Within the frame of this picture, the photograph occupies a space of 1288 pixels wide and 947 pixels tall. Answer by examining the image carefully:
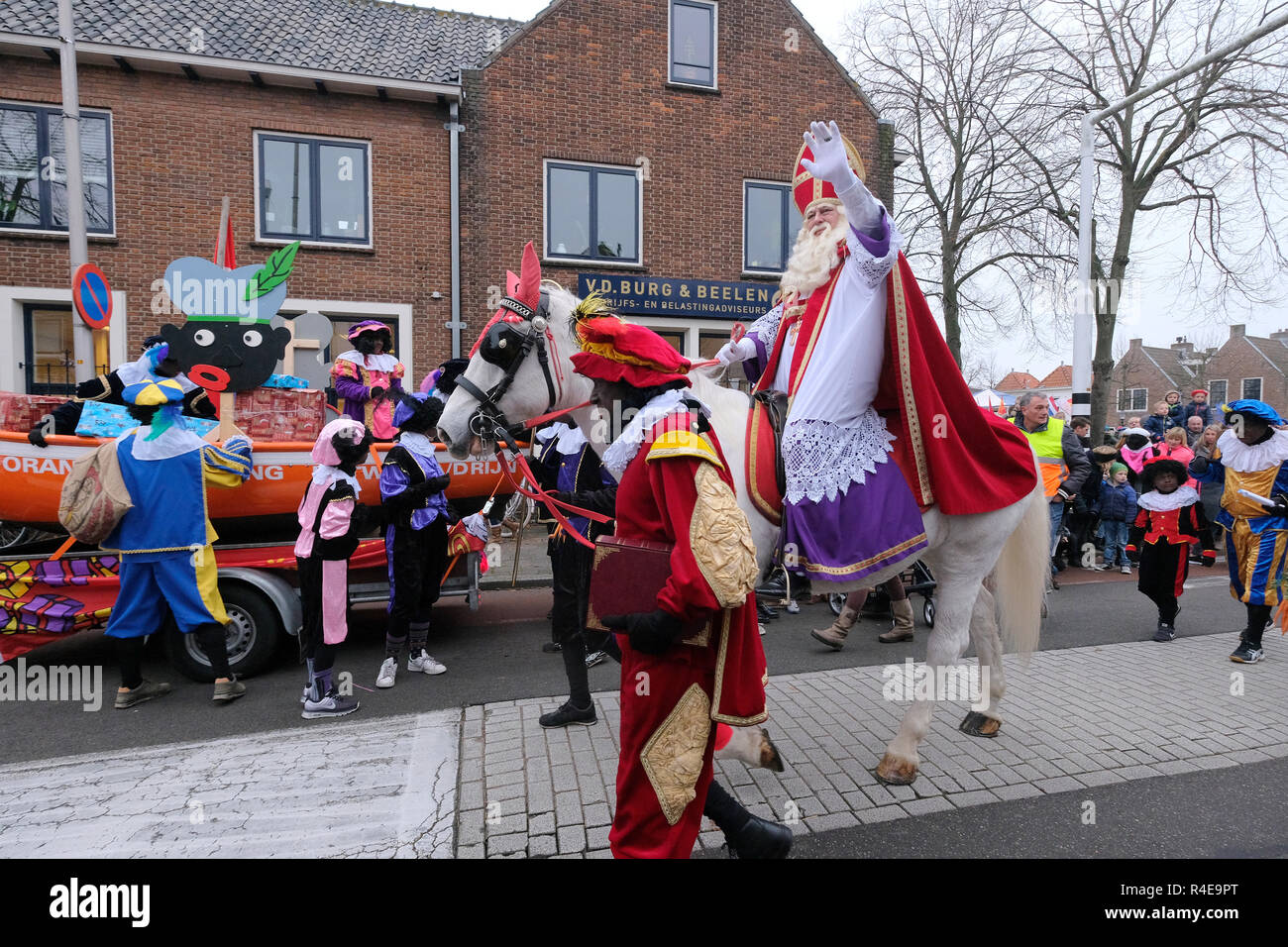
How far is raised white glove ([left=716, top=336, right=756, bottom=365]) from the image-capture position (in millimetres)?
3619

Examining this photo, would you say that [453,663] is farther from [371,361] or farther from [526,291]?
[526,291]

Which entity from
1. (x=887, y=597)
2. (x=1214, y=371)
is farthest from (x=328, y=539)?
(x=1214, y=371)

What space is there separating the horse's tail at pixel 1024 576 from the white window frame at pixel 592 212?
32.9 ft

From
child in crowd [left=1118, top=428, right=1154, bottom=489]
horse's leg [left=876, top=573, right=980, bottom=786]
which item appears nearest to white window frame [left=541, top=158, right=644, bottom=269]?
child in crowd [left=1118, top=428, right=1154, bottom=489]

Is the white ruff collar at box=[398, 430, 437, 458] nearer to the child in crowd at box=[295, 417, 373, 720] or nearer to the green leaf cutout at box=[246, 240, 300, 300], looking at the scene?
the child in crowd at box=[295, 417, 373, 720]

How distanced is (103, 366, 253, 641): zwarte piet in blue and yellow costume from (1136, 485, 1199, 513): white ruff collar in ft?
23.9

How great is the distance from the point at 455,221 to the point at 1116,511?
433 inches

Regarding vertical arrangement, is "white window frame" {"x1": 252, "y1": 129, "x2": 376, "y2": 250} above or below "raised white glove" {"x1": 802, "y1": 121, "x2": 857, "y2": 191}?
above

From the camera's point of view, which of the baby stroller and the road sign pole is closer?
the baby stroller

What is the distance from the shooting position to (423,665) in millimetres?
5125
